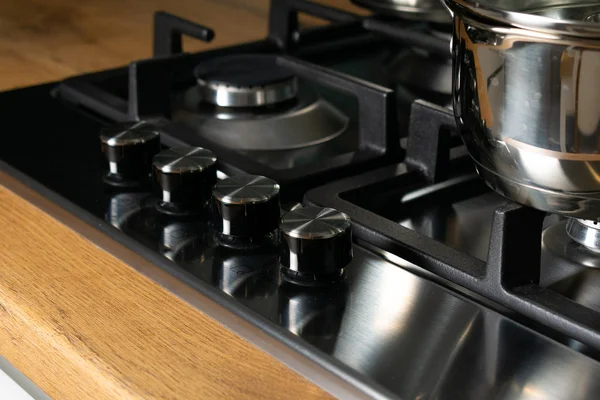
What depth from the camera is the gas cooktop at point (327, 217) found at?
1.74 feet

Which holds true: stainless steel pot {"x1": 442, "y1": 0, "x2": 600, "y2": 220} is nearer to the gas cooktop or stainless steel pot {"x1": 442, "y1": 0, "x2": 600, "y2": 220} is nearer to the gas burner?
the gas cooktop

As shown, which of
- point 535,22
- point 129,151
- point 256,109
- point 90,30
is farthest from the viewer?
point 90,30

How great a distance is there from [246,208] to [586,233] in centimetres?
23

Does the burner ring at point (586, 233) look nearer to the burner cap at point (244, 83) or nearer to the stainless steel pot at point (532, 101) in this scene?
the stainless steel pot at point (532, 101)

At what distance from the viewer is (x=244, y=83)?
884 millimetres

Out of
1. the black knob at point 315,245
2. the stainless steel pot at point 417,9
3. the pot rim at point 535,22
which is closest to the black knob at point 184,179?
the black knob at point 315,245

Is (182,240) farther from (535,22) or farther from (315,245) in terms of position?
(535,22)

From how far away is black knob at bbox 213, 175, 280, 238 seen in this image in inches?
24.9

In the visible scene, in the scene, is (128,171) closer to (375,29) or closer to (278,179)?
(278,179)

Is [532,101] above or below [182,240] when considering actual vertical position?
above

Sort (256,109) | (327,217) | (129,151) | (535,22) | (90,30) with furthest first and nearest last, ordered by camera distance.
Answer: (90,30), (256,109), (129,151), (327,217), (535,22)

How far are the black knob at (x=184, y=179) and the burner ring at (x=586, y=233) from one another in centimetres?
26

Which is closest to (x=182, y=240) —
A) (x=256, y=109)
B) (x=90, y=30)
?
(x=256, y=109)

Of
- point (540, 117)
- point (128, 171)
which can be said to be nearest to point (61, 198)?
point (128, 171)
